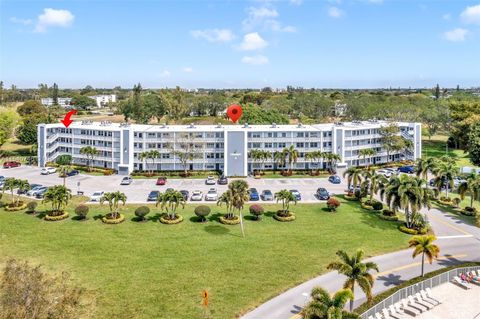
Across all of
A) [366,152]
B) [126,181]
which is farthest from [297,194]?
[126,181]

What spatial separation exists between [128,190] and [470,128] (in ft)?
296

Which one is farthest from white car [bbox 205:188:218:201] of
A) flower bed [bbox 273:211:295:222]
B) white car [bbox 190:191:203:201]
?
flower bed [bbox 273:211:295:222]

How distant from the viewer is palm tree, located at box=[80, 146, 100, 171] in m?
95.4

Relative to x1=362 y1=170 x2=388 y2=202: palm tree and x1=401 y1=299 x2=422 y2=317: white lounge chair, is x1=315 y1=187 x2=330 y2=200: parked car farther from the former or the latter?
x1=401 y1=299 x2=422 y2=317: white lounge chair

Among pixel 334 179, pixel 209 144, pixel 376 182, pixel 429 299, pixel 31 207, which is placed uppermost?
pixel 209 144

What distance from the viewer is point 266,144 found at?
311 ft

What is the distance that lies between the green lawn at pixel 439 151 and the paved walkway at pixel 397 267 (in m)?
55.3

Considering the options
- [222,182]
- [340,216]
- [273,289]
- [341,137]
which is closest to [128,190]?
[222,182]

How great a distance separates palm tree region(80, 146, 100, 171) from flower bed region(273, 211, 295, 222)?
184 feet

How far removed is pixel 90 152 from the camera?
9525 cm

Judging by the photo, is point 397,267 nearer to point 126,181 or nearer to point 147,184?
point 147,184

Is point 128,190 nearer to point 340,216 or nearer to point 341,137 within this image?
point 340,216

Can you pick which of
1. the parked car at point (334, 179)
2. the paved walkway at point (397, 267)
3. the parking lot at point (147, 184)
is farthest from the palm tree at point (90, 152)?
the paved walkway at point (397, 267)

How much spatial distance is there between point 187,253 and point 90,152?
58.9 m
